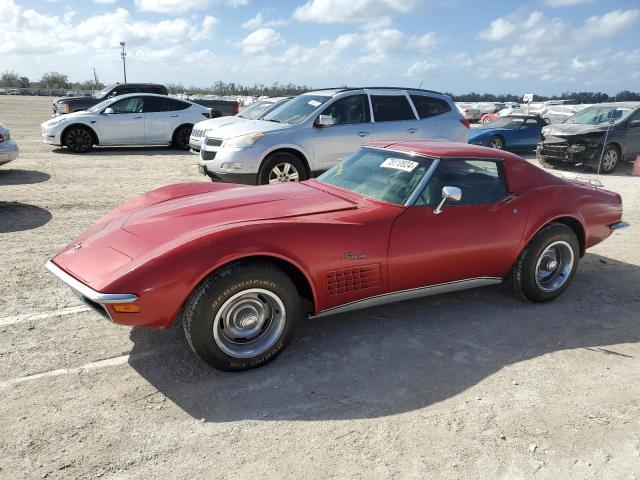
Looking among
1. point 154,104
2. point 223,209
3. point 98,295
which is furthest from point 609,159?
point 98,295

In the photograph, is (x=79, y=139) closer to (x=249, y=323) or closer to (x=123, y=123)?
(x=123, y=123)

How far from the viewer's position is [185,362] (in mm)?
3379

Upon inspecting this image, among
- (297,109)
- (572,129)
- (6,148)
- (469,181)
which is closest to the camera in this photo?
(469,181)

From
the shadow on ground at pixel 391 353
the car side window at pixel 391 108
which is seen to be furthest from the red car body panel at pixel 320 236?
the car side window at pixel 391 108

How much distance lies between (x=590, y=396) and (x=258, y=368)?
2.12 meters

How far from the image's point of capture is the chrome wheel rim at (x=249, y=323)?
10.4ft

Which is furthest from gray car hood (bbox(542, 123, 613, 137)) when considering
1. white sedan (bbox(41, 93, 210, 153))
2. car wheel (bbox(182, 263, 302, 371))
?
car wheel (bbox(182, 263, 302, 371))

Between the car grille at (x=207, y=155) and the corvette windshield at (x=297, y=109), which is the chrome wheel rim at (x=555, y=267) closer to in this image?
the corvette windshield at (x=297, y=109)

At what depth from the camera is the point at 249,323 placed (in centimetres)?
326

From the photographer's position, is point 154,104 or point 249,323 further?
point 154,104

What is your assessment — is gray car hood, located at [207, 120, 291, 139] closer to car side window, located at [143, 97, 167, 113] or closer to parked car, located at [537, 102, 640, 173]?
car side window, located at [143, 97, 167, 113]

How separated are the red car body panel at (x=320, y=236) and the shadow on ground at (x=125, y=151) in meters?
9.28

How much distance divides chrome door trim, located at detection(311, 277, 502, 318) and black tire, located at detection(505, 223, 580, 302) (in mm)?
203

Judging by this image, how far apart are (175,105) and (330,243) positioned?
11743mm
